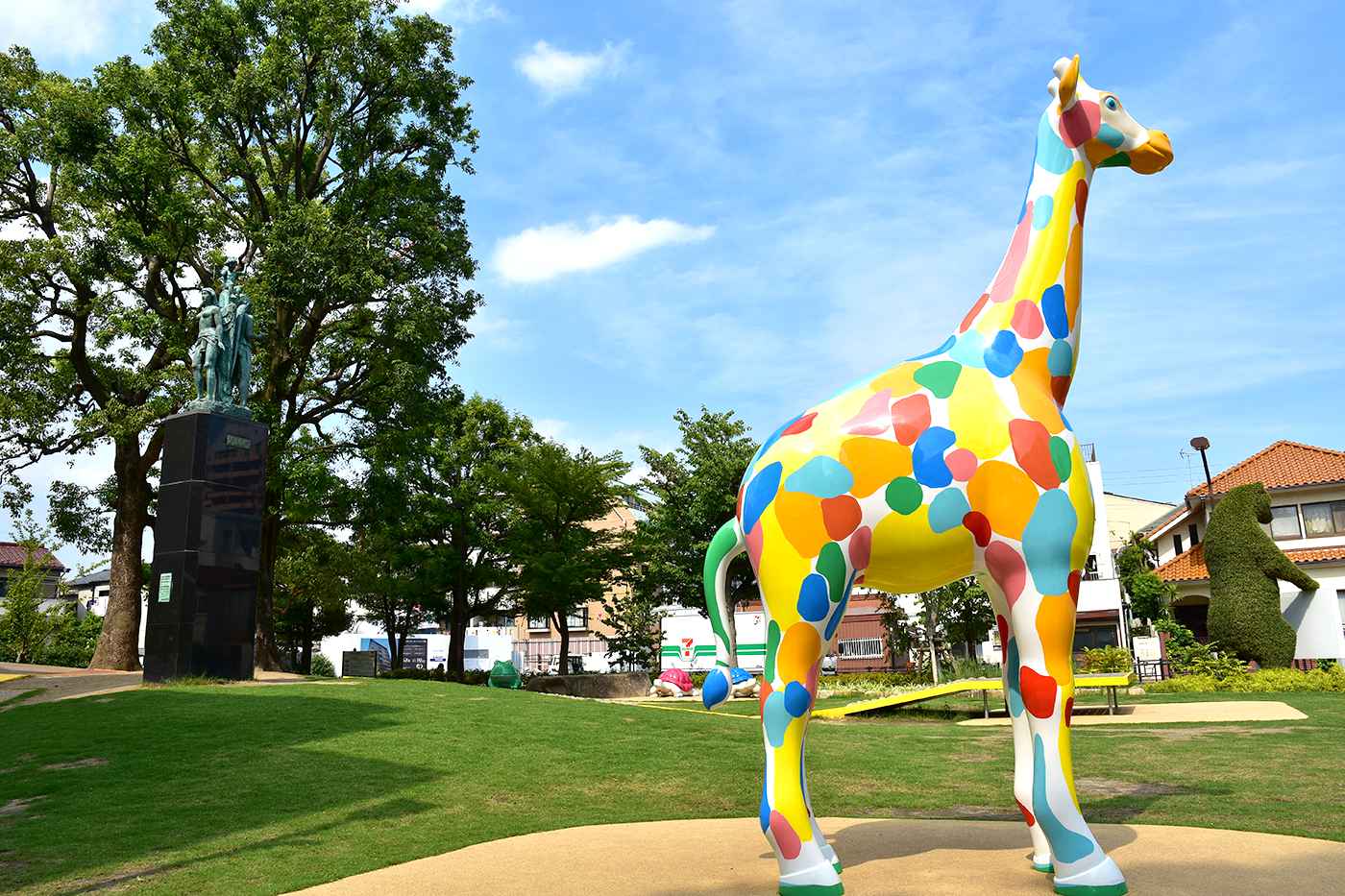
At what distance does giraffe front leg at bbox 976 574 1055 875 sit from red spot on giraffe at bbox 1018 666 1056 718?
16 centimetres

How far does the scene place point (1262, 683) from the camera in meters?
23.8

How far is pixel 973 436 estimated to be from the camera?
19.1ft

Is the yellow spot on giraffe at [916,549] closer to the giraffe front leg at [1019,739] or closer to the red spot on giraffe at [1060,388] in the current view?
the giraffe front leg at [1019,739]

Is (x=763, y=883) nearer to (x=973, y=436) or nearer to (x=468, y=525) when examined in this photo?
(x=973, y=436)

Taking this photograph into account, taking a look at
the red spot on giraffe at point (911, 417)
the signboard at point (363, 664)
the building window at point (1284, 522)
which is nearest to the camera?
the red spot on giraffe at point (911, 417)

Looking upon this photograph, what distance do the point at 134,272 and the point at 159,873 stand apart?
2131cm

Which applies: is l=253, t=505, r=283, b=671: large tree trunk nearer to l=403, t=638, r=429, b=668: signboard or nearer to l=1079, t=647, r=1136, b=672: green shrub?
l=403, t=638, r=429, b=668: signboard

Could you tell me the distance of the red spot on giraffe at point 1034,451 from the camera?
5.72m

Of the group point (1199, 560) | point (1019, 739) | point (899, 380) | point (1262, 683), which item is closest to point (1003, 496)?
point (899, 380)

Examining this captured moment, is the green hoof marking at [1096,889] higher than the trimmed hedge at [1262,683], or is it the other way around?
the green hoof marking at [1096,889]

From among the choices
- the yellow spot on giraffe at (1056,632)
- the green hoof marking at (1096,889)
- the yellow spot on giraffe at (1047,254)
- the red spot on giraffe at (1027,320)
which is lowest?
the green hoof marking at (1096,889)

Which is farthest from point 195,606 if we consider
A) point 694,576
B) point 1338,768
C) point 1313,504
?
point 1313,504

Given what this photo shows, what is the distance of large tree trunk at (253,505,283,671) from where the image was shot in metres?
23.3

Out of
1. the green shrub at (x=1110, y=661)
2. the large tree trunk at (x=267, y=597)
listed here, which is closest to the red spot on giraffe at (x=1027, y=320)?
the large tree trunk at (x=267, y=597)
